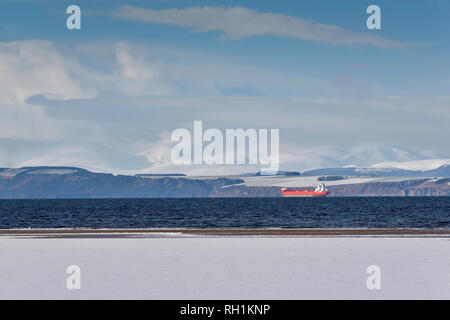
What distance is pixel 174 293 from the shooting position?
22.2 meters

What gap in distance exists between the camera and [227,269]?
28.9 meters

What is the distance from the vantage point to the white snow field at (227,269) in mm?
22375

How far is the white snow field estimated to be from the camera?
22375 millimetres

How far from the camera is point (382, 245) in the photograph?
4328 cm

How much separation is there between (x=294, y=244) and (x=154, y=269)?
17.1 metres
